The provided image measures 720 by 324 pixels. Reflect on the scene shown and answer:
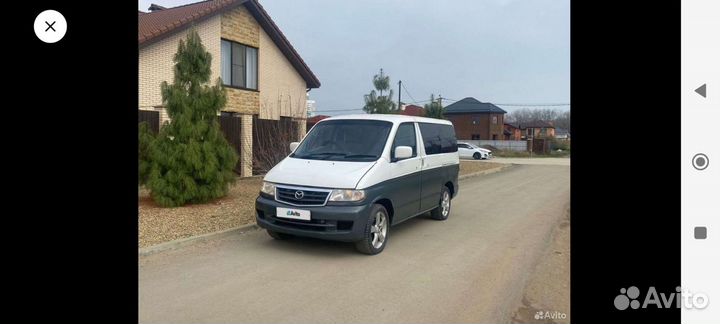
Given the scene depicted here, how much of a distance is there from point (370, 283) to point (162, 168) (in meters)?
5.57

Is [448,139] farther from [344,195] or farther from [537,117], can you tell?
[537,117]

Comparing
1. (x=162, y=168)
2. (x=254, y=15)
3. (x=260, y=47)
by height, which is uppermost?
(x=254, y=15)

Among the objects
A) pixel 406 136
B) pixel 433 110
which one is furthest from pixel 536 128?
pixel 406 136

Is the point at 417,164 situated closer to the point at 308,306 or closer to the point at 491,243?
the point at 491,243

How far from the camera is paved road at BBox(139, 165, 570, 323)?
13.3ft

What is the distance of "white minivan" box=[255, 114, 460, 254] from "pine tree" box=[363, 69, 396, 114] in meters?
11.8

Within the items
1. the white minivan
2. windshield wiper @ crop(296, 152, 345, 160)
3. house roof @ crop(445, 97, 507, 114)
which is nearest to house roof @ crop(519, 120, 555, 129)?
house roof @ crop(445, 97, 507, 114)

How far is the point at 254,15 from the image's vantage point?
53.4ft

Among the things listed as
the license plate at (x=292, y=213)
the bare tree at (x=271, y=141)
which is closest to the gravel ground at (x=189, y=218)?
the license plate at (x=292, y=213)

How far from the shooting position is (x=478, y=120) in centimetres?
5791

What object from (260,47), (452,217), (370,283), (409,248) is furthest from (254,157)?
(370,283)

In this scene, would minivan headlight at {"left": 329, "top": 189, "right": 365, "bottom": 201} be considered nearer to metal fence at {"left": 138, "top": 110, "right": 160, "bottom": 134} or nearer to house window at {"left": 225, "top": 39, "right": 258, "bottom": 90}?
metal fence at {"left": 138, "top": 110, "right": 160, "bottom": 134}

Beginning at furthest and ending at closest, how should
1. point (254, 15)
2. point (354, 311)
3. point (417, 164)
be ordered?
point (254, 15) → point (417, 164) → point (354, 311)
